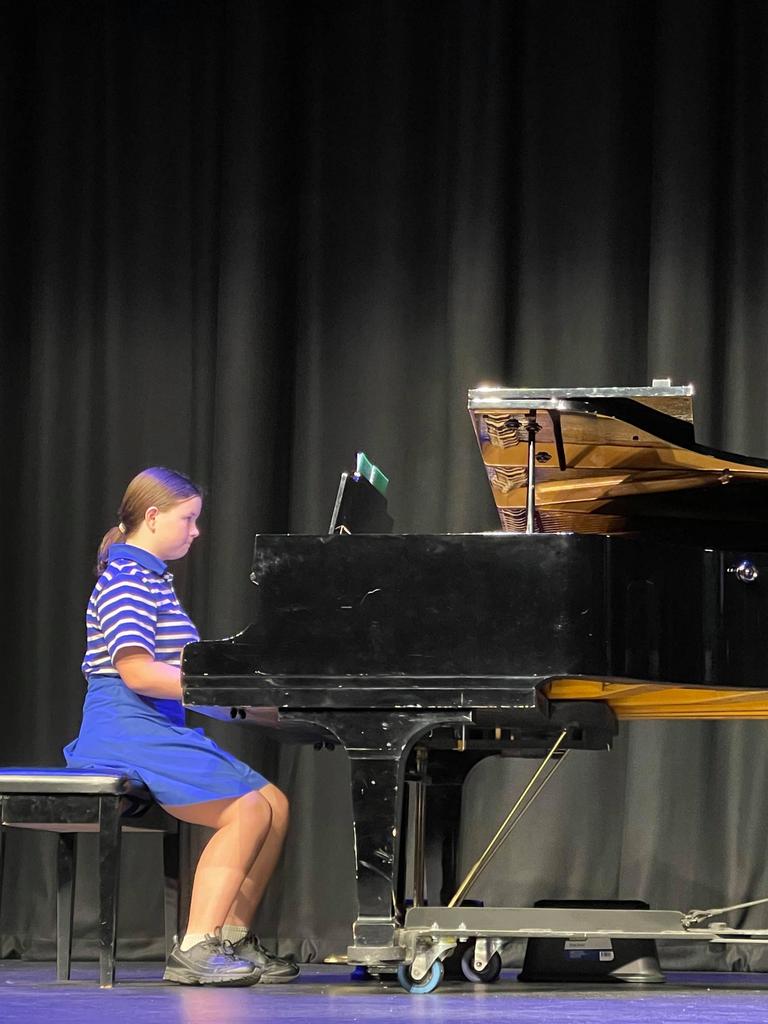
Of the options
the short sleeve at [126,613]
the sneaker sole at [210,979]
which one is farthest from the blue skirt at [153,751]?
the sneaker sole at [210,979]

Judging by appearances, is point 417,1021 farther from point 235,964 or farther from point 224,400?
point 224,400

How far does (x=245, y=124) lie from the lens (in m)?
4.86

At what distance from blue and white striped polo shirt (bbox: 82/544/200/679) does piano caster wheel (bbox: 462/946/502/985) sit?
3.06ft

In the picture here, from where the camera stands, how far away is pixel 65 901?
377 cm

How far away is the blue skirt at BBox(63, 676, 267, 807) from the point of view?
11.8ft

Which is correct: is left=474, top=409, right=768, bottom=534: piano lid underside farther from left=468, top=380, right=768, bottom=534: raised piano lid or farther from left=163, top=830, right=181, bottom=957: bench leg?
left=163, top=830, right=181, bottom=957: bench leg

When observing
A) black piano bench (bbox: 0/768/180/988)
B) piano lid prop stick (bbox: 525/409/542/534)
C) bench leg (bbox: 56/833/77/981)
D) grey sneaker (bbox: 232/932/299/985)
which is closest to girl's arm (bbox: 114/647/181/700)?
black piano bench (bbox: 0/768/180/988)

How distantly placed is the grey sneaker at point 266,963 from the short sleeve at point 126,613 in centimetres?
69

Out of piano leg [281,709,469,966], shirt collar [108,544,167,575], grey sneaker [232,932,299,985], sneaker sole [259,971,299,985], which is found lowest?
sneaker sole [259,971,299,985]

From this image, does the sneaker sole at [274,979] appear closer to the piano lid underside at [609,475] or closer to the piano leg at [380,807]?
the piano leg at [380,807]

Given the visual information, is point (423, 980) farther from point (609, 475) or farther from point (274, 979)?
point (609, 475)

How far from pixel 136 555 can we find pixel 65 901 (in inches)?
32.2

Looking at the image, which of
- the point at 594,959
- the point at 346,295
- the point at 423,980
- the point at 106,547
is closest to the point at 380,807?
the point at 423,980

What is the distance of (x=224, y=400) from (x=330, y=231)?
62 centimetres
